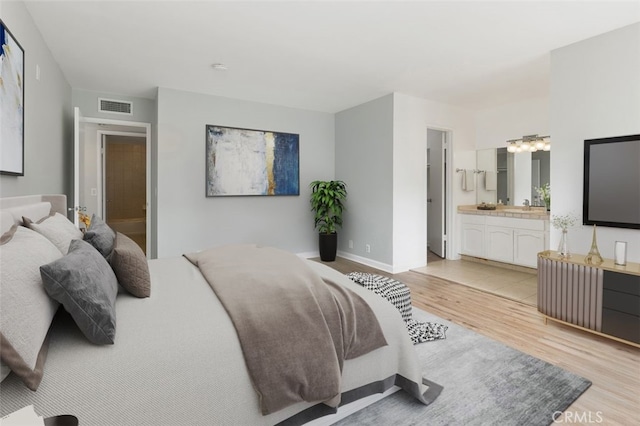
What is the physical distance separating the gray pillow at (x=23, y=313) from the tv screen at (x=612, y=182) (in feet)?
12.8

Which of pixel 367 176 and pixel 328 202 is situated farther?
pixel 328 202

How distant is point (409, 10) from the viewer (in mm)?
2457

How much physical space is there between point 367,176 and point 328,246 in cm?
132

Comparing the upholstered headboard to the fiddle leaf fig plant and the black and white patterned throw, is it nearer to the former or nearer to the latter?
the black and white patterned throw

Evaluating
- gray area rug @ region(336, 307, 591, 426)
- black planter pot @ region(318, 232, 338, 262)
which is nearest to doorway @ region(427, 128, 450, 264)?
black planter pot @ region(318, 232, 338, 262)

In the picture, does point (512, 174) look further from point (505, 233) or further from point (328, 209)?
point (328, 209)

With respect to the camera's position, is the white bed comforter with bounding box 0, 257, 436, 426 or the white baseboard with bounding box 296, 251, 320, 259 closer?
the white bed comforter with bounding box 0, 257, 436, 426

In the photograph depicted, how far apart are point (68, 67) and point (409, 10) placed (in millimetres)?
3687

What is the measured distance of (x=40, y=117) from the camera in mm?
2762

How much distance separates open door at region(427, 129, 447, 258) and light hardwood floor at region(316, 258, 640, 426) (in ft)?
6.25

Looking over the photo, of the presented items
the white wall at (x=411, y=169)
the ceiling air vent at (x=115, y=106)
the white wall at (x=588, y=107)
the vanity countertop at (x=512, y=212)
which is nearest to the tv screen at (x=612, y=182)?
the white wall at (x=588, y=107)

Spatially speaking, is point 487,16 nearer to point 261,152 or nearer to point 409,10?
point 409,10

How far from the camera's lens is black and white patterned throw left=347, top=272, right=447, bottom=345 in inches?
98.7

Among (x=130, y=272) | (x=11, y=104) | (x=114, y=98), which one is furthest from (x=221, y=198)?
(x=130, y=272)
